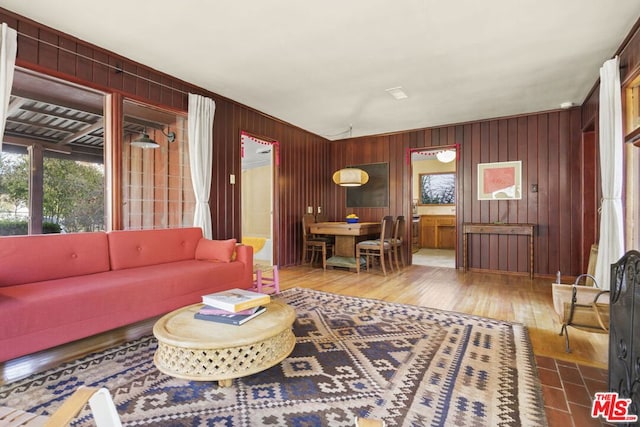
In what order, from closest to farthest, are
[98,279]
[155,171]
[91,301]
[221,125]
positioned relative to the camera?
[91,301]
[98,279]
[155,171]
[221,125]

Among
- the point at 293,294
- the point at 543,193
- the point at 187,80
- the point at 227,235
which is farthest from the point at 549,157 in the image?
the point at 187,80

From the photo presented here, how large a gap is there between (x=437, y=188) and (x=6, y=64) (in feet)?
27.8

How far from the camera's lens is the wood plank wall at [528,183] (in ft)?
15.7

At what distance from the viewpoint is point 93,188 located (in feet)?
10.9

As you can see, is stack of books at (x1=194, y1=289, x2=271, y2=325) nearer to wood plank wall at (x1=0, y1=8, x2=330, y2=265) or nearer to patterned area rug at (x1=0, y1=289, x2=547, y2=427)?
patterned area rug at (x1=0, y1=289, x2=547, y2=427)

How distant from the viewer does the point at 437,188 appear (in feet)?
28.6

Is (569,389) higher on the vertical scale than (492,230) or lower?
lower

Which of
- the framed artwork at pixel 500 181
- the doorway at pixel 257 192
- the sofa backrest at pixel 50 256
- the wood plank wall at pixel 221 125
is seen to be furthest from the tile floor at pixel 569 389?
the doorway at pixel 257 192

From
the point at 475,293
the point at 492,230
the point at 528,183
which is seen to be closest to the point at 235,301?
the point at 475,293

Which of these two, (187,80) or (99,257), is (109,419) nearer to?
(99,257)

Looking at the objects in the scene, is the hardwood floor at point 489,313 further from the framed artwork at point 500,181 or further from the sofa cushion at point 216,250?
the framed artwork at point 500,181

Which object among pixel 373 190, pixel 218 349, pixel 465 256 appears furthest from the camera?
pixel 373 190

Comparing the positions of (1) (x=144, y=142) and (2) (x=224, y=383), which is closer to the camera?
(2) (x=224, y=383)

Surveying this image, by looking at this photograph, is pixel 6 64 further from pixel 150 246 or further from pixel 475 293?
pixel 475 293
